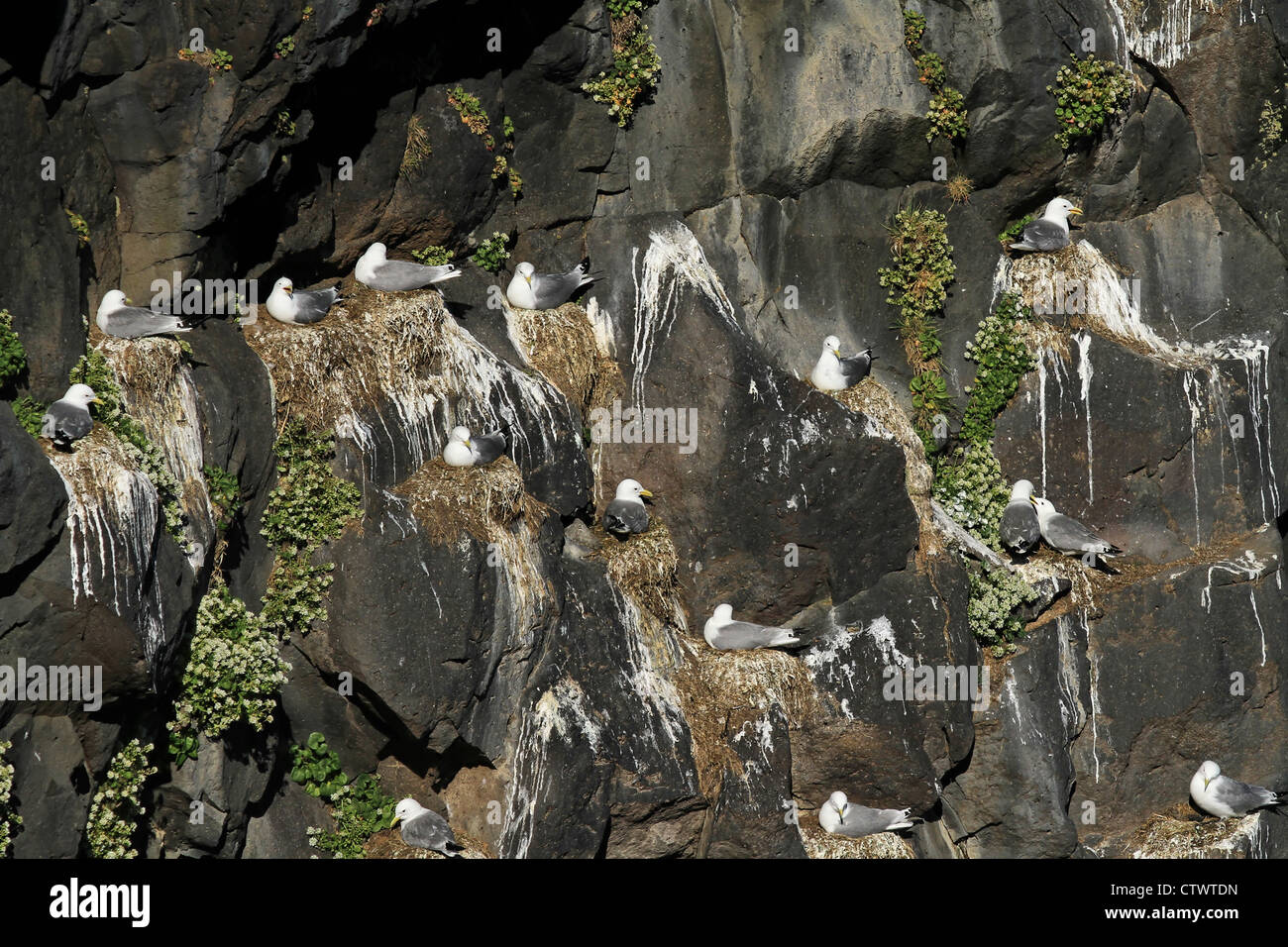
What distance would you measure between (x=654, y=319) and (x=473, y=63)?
3.32 metres

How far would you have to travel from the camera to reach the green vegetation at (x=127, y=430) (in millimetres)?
12008

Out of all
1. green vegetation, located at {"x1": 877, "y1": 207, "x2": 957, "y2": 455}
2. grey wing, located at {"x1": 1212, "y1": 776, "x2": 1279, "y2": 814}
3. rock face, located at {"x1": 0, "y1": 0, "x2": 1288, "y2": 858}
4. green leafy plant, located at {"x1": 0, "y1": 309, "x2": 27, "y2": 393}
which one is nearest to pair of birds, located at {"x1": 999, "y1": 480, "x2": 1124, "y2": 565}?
rock face, located at {"x1": 0, "y1": 0, "x2": 1288, "y2": 858}

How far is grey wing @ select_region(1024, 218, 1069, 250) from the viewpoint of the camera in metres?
17.5

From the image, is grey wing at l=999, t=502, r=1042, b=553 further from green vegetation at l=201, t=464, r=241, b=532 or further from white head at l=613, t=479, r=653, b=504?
green vegetation at l=201, t=464, r=241, b=532

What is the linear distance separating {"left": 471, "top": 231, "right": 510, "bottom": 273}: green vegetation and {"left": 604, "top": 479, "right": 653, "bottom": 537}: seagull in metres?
2.78

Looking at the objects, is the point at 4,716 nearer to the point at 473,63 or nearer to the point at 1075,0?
the point at 473,63

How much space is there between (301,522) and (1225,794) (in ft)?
33.8

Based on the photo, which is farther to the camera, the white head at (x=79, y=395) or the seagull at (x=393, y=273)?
the seagull at (x=393, y=273)

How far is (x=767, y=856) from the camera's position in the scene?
47.5ft

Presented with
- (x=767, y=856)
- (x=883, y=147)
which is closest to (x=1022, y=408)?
(x=883, y=147)

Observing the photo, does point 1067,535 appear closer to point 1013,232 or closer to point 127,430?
point 1013,232

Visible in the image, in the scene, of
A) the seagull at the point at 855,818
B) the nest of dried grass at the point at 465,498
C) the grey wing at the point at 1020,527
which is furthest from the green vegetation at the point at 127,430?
the grey wing at the point at 1020,527

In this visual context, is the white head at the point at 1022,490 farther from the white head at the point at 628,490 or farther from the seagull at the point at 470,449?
the seagull at the point at 470,449

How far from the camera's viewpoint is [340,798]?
13875mm
